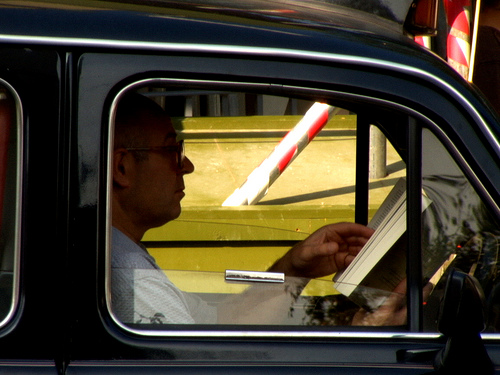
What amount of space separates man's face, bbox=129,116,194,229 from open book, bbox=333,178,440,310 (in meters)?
0.49

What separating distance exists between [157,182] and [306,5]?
0.66 meters

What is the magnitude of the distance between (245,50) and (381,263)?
2.05ft

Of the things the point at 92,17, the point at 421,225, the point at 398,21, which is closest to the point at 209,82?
the point at 92,17

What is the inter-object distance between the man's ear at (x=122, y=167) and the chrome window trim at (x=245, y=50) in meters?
0.28

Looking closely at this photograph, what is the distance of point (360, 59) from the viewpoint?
1524 millimetres

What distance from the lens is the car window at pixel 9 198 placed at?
1486 mm

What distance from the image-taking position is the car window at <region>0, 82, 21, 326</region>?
1486mm

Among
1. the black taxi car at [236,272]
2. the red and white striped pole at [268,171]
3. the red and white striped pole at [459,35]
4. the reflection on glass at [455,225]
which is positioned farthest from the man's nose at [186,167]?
the red and white striped pole at [459,35]

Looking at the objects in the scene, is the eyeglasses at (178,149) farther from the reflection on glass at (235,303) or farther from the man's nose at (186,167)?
the reflection on glass at (235,303)

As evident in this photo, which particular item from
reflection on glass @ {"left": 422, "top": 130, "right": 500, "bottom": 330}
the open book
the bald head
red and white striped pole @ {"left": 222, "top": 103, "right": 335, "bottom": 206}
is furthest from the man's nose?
red and white striped pole @ {"left": 222, "top": 103, "right": 335, "bottom": 206}

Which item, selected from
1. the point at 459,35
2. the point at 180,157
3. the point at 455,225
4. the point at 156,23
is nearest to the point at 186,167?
the point at 180,157

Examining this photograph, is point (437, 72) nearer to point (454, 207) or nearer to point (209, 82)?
point (454, 207)

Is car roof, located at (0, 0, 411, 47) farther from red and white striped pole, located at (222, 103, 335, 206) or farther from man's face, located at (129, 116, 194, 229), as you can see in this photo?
red and white striped pole, located at (222, 103, 335, 206)

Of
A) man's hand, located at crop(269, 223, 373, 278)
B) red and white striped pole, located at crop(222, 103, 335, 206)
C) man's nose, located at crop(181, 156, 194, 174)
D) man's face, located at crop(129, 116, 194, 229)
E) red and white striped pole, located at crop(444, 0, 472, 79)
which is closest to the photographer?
man's face, located at crop(129, 116, 194, 229)
